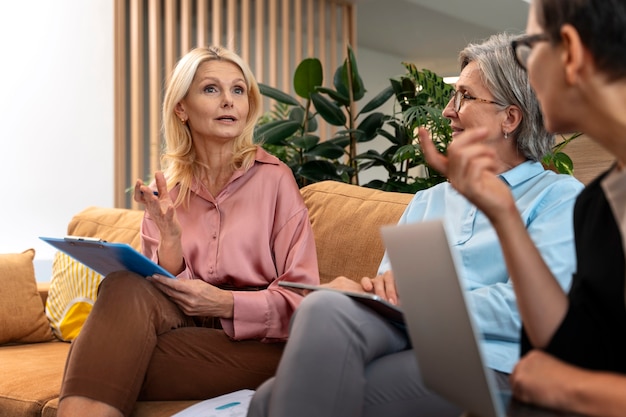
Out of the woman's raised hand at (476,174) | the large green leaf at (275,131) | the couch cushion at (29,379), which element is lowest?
the couch cushion at (29,379)

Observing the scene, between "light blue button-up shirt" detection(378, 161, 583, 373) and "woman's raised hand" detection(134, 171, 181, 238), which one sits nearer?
→ "light blue button-up shirt" detection(378, 161, 583, 373)

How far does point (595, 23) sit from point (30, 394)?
1726 mm

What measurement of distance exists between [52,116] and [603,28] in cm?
468

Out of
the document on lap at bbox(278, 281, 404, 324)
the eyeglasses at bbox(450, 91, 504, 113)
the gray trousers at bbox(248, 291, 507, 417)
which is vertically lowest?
the gray trousers at bbox(248, 291, 507, 417)

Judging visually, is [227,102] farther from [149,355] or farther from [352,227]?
[149,355]

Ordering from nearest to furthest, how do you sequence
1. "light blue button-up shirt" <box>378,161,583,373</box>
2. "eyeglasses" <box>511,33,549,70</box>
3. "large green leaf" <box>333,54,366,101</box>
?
→ "eyeglasses" <box>511,33,549,70</box>
"light blue button-up shirt" <box>378,161,583,373</box>
"large green leaf" <box>333,54,366,101</box>

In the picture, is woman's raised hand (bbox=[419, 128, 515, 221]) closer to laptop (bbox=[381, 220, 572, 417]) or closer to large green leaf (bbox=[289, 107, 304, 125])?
laptop (bbox=[381, 220, 572, 417])

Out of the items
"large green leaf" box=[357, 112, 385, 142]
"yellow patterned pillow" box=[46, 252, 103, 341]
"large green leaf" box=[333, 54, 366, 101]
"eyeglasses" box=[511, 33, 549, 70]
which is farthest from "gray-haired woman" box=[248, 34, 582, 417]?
"large green leaf" box=[333, 54, 366, 101]

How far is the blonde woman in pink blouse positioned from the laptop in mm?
1037

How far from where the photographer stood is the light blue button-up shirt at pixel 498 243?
60.0 inches

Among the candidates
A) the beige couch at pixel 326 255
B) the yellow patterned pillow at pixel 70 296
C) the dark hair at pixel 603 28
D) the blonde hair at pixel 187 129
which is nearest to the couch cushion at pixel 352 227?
the beige couch at pixel 326 255

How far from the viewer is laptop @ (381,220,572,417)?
0.82 meters

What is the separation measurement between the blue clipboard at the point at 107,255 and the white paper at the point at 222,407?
1.00 feet

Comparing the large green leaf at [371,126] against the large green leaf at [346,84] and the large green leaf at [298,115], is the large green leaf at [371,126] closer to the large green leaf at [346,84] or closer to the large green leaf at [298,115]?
the large green leaf at [346,84]
